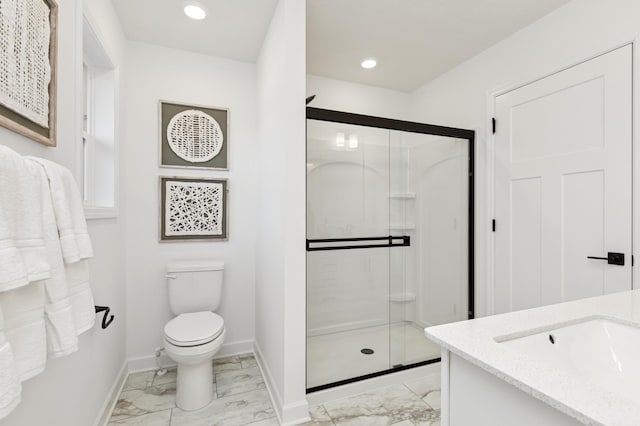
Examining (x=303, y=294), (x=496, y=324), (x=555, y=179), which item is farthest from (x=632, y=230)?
(x=303, y=294)

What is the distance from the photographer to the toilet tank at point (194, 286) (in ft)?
7.47

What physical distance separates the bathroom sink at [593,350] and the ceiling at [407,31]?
6.58 ft

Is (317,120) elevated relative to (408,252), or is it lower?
elevated

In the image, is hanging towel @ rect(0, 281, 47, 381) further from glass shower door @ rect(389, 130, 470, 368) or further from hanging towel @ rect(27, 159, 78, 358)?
glass shower door @ rect(389, 130, 470, 368)

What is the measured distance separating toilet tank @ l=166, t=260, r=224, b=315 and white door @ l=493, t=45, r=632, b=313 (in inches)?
87.4

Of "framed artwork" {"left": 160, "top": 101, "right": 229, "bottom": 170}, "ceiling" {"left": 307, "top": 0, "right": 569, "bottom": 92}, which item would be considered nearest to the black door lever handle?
"ceiling" {"left": 307, "top": 0, "right": 569, "bottom": 92}

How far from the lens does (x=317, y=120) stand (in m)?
1.97

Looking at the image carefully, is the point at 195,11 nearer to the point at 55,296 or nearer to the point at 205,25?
the point at 205,25

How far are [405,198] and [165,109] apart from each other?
6.63 feet

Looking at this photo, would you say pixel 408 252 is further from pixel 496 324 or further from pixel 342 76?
pixel 342 76

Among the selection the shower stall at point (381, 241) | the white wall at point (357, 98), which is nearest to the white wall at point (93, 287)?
the shower stall at point (381, 241)

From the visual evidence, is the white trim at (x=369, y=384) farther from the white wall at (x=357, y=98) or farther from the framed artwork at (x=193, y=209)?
the white wall at (x=357, y=98)

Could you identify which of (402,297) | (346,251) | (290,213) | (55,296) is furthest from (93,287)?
(402,297)

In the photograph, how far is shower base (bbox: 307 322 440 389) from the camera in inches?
→ 82.3
